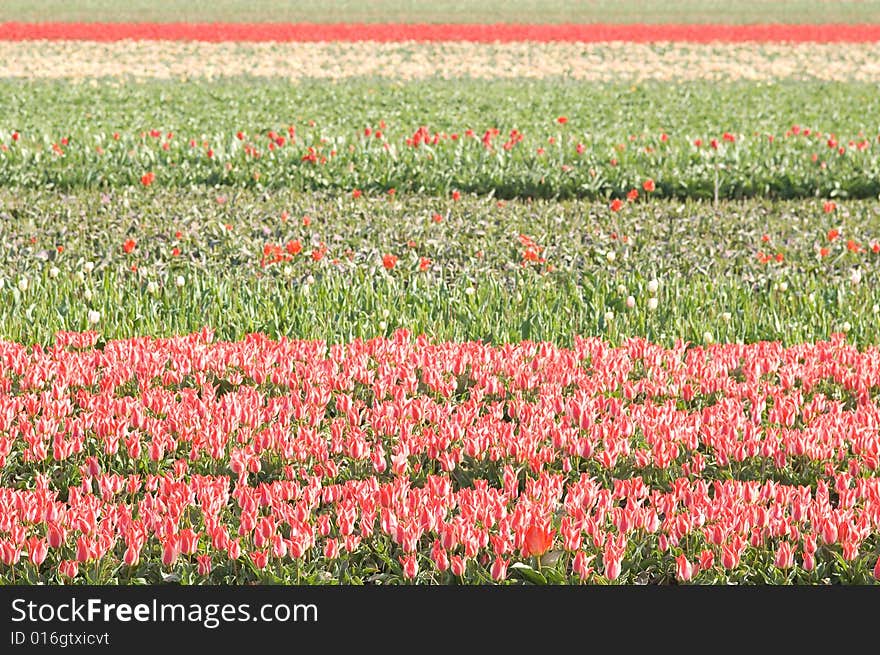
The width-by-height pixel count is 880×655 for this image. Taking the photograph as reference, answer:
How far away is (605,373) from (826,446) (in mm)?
1199

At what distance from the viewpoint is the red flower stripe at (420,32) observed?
35000mm

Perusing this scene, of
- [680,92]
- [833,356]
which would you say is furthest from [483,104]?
[833,356]

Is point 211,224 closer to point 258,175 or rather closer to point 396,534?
point 258,175

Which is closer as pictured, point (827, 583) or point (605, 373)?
point (827, 583)

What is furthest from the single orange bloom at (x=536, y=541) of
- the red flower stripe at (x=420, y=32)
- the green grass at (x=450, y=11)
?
the green grass at (x=450, y=11)

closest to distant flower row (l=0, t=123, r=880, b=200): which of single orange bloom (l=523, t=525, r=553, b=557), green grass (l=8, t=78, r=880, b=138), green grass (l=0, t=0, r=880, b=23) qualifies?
green grass (l=8, t=78, r=880, b=138)

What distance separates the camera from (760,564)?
10.2 ft

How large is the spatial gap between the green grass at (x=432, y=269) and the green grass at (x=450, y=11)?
32.8 metres

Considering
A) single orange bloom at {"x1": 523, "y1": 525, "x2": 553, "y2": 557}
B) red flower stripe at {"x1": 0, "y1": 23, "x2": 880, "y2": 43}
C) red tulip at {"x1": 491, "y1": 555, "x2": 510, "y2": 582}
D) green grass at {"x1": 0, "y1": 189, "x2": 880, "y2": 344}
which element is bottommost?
green grass at {"x1": 0, "y1": 189, "x2": 880, "y2": 344}

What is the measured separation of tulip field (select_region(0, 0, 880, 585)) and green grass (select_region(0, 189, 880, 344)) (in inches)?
1.7

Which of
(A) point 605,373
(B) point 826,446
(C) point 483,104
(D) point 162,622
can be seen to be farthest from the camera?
(C) point 483,104

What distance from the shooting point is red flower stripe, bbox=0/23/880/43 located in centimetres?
3500

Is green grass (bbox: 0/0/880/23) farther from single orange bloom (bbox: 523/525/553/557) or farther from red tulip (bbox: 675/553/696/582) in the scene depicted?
red tulip (bbox: 675/553/696/582)

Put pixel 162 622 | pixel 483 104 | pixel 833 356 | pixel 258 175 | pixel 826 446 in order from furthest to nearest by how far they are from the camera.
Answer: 1. pixel 483 104
2. pixel 258 175
3. pixel 833 356
4. pixel 826 446
5. pixel 162 622
